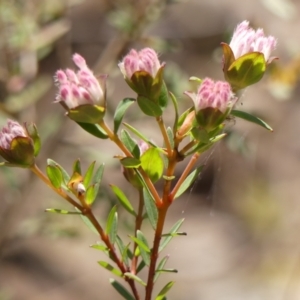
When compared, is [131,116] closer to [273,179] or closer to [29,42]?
[29,42]

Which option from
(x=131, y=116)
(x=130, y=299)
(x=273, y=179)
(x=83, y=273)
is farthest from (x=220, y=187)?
(x=130, y=299)

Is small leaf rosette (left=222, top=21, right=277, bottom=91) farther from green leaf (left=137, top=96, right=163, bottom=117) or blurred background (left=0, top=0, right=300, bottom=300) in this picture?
blurred background (left=0, top=0, right=300, bottom=300)

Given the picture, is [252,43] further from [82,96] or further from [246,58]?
[82,96]

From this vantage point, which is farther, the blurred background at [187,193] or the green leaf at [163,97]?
the blurred background at [187,193]

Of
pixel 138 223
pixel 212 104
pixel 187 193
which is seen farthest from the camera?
pixel 187 193

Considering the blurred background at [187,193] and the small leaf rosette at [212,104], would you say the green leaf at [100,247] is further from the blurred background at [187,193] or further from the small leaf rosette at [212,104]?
the blurred background at [187,193]

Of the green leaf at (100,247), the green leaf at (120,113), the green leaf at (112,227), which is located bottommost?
the green leaf at (100,247)

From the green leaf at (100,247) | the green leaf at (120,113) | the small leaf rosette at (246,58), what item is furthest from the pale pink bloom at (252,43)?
the green leaf at (100,247)

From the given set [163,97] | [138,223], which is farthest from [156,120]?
[138,223]
